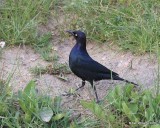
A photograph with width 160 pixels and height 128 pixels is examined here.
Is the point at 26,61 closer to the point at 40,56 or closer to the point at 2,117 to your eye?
the point at 40,56

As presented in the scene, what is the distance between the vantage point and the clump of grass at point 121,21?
17.8ft

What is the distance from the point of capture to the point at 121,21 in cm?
572

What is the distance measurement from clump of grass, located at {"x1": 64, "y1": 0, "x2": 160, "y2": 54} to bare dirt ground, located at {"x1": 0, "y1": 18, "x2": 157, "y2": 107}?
0.11 m

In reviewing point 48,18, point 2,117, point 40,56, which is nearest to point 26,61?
point 40,56

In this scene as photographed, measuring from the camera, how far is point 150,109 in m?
4.23

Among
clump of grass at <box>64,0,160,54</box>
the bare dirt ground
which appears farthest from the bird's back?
clump of grass at <box>64,0,160,54</box>

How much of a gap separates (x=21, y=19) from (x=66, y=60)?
0.68m

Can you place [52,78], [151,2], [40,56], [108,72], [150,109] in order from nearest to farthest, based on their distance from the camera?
[150,109]
[108,72]
[52,78]
[40,56]
[151,2]

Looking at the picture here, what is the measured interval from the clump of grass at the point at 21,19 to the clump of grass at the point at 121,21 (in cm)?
33

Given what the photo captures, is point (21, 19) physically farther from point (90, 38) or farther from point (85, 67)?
point (85, 67)

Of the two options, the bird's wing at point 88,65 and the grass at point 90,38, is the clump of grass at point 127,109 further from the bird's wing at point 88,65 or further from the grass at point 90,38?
the bird's wing at point 88,65

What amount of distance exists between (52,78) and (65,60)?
43 cm

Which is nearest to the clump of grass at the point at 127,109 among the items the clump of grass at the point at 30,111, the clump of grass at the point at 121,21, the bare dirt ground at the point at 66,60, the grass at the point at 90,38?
the grass at the point at 90,38

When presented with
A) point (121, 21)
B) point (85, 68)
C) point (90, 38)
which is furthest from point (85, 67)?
point (121, 21)
